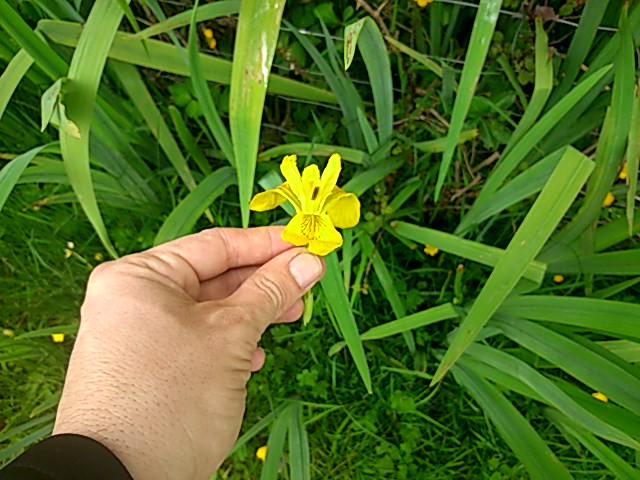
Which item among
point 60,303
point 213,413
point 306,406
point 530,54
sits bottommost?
point 306,406

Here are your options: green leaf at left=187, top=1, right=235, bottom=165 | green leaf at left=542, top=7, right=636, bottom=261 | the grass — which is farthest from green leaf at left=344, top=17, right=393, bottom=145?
green leaf at left=542, top=7, right=636, bottom=261

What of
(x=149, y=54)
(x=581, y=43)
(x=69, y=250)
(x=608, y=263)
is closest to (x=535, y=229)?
(x=608, y=263)

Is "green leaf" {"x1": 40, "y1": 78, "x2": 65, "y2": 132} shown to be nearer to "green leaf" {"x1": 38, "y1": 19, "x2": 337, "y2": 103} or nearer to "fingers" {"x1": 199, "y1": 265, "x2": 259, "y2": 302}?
"green leaf" {"x1": 38, "y1": 19, "x2": 337, "y2": 103}

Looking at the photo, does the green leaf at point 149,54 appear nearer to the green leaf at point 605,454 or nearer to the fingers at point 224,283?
the fingers at point 224,283

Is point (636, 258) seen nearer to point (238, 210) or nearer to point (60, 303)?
point (238, 210)

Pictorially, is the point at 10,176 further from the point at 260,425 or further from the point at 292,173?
the point at 260,425

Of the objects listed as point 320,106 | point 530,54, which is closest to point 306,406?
point 320,106
